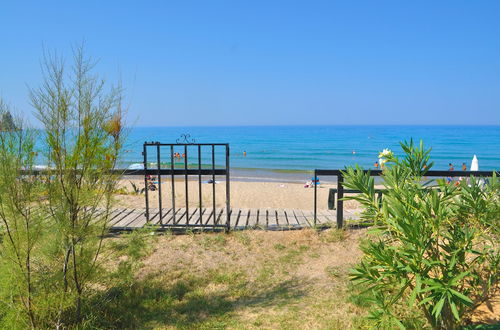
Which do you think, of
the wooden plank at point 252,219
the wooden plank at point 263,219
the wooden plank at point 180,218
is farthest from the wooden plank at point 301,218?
the wooden plank at point 180,218

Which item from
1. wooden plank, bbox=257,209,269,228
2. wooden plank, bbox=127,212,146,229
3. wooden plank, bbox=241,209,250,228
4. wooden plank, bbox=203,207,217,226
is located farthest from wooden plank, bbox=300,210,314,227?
wooden plank, bbox=127,212,146,229

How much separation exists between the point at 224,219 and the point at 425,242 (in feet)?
16.5

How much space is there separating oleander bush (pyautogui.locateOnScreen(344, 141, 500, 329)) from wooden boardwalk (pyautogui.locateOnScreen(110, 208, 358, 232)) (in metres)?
3.67

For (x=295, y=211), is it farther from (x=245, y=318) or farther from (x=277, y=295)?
(x=245, y=318)

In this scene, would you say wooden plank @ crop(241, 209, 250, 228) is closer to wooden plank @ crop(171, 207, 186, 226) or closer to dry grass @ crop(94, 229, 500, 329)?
dry grass @ crop(94, 229, 500, 329)

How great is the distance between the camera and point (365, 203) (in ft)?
9.33

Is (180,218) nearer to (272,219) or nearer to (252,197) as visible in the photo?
(272,219)

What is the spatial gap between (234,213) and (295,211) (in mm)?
1336

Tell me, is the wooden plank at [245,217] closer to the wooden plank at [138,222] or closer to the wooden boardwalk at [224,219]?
the wooden boardwalk at [224,219]

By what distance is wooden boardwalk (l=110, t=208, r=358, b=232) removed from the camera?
648cm

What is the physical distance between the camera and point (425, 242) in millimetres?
2414

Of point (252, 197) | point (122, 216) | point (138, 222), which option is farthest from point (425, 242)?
point (252, 197)

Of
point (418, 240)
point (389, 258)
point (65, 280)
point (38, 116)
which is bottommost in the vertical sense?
point (65, 280)

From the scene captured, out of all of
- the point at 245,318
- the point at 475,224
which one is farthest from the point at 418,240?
the point at 245,318
